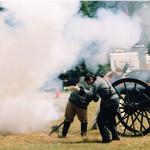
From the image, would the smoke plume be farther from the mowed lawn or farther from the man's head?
the man's head

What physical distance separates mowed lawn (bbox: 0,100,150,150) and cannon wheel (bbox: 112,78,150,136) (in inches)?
15.6

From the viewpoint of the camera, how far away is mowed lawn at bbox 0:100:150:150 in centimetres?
932

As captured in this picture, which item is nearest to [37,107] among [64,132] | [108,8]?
[64,132]

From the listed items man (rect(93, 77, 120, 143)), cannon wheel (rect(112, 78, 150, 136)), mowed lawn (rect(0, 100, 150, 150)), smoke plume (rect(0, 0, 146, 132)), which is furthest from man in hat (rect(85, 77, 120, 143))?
smoke plume (rect(0, 0, 146, 132))

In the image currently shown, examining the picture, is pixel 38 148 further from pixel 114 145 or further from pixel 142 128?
pixel 142 128

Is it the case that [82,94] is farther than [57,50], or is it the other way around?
[57,50]

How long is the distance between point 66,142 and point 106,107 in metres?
1.02

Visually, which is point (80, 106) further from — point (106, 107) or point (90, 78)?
point (90, 78)

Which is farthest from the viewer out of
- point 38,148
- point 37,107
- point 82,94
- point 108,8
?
point 108,8

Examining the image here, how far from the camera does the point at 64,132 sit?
11.1 meters

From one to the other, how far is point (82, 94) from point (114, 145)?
1662 millimetres

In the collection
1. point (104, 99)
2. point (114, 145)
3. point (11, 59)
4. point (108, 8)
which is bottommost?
point (114, 145)

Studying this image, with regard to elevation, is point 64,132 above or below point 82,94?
below

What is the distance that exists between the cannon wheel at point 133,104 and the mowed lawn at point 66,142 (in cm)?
40
